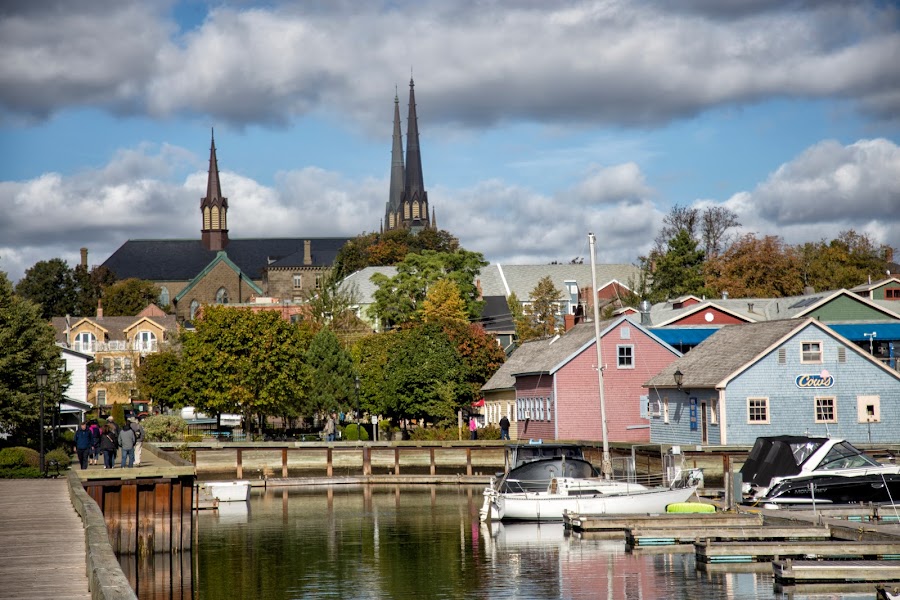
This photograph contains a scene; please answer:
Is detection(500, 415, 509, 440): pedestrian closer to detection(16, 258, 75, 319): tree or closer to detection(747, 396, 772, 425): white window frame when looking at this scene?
detection(747, 396, 772, 425): white window frame

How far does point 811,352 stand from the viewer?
57.2 meters

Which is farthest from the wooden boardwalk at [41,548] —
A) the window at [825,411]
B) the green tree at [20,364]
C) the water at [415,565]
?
the window at [825,411]

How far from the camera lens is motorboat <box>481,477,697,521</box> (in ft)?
137

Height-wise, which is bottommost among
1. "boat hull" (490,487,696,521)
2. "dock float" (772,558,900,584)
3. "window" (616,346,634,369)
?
"dock float" (772,558,900,584)

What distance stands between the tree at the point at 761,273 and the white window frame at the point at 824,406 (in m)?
55.7

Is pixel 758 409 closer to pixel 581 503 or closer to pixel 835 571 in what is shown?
pixel 581 503

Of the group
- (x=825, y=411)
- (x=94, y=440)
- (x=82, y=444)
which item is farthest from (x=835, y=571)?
(x=94, y=440)

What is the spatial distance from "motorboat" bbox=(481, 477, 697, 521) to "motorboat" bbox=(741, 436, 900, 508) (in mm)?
2668

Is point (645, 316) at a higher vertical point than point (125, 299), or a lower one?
lower

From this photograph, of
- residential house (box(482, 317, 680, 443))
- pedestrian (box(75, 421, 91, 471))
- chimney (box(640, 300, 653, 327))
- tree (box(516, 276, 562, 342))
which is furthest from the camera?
tree (box(516, 276, 562, 342))

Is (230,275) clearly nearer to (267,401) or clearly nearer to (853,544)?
(267,401)

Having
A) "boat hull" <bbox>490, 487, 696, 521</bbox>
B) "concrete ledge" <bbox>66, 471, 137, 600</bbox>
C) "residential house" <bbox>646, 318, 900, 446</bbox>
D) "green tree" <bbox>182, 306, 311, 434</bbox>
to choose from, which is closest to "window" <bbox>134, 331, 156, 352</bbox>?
"green tree" <bbox>182, 306, 311, 434</bbox>

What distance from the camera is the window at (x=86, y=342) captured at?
13800 centimetres

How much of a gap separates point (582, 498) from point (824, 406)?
19959 mm
